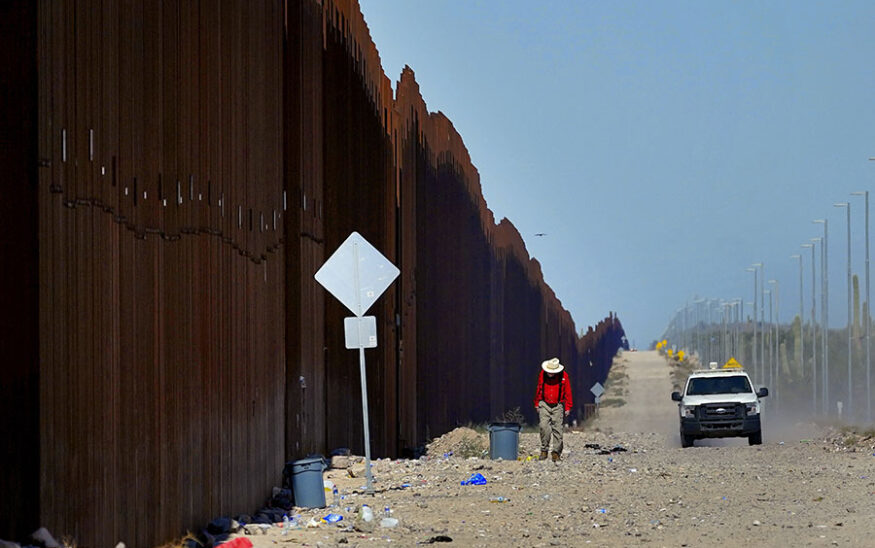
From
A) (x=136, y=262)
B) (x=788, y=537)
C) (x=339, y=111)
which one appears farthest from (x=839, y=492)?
(x=136, y=262)

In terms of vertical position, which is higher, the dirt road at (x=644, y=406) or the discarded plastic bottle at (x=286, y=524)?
the discarded plastic bottle at (x=286, y=524)

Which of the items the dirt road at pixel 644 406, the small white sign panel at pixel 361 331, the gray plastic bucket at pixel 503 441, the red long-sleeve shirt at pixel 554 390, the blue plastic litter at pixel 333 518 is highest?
the small white sign panel at pixel 361 331

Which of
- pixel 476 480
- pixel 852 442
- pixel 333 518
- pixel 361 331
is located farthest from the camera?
pixel 852 442

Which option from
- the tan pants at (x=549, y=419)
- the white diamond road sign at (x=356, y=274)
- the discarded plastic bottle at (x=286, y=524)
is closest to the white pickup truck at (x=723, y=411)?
→ the tan pants at (x=549, y=419)

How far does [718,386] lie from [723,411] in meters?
1.38

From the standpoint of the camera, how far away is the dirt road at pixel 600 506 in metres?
15.1

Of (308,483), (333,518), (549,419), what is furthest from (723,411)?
(333,518)

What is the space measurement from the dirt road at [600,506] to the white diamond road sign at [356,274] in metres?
2.31

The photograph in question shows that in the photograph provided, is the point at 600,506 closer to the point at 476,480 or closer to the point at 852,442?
the point at 476,480

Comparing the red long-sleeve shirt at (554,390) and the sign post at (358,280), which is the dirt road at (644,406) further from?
the sign post at (358,280)

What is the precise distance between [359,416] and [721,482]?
5.93m

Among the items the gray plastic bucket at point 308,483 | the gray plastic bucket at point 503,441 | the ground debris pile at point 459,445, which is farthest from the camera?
the ground debris pile at point 459,445

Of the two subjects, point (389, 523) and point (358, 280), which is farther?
point (358, 280)

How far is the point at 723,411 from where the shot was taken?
129ft
